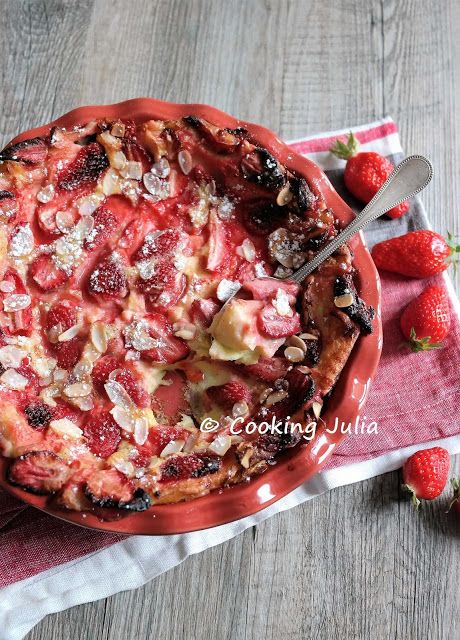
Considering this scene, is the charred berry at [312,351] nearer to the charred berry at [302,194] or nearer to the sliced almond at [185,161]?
the charred berry at [302,194]

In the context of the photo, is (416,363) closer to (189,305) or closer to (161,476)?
(189,305)

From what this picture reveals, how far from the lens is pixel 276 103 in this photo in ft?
7.32

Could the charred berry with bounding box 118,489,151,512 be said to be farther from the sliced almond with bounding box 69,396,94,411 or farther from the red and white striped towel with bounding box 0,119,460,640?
the red and white striped towel with bounding box 0,119,460,640

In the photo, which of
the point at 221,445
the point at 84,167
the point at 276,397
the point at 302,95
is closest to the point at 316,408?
the point at 276,397

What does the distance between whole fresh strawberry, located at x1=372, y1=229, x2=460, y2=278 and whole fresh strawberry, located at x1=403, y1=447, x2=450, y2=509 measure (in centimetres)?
47

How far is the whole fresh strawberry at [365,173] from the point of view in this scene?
2.03 metres

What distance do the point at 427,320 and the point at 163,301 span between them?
0.69m

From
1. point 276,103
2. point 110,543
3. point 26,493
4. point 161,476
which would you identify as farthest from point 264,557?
point 276,103

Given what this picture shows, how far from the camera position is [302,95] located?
224cm

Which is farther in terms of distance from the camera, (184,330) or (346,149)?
(346,149)

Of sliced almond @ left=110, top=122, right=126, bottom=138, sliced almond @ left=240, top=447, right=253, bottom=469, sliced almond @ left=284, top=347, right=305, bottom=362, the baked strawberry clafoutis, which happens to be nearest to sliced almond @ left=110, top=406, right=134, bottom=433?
the baked strawberry clafoutis

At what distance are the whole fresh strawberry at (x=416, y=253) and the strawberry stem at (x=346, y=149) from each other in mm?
277

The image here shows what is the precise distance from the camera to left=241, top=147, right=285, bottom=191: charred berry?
1733 millimetres

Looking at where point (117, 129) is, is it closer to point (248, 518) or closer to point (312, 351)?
point (312, 351)
